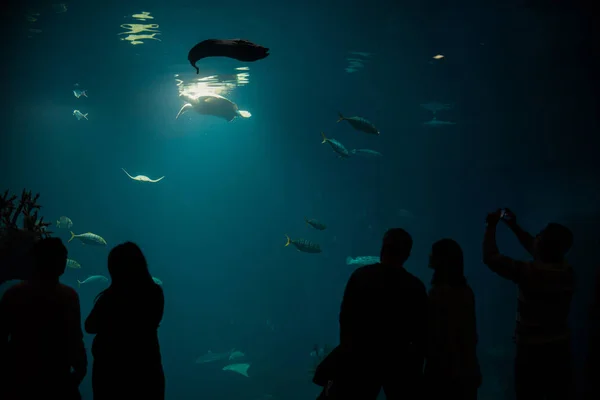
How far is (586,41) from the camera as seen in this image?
1353 centimetres

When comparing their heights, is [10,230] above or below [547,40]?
below

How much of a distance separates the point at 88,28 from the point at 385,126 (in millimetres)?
18849

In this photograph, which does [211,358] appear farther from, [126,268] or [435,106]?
[126,268]

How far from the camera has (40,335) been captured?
3174 millimetres

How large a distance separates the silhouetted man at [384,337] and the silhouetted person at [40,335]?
2.38 m

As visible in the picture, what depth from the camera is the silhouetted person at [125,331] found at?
3.15 metres

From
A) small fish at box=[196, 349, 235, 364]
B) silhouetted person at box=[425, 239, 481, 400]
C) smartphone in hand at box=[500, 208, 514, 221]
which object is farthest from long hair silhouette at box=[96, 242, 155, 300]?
small fish at box=[196, 349, 235, 364]

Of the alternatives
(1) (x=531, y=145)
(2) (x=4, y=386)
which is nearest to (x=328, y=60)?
(1) (x=531, y=145)

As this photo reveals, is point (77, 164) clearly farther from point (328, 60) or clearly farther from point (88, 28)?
point (328, 60)

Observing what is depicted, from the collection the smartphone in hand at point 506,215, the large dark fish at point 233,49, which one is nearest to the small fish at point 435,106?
the smartphone in hand at point 506,215

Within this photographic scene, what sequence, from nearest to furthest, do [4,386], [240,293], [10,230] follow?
[4,386] < [10,230] < [240,293]

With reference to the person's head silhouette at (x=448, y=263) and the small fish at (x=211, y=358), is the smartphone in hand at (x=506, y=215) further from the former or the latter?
the small fish at (x=211, y=358)

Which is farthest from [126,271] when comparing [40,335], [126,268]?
[40,335]

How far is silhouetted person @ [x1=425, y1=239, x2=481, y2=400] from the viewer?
3.29m
